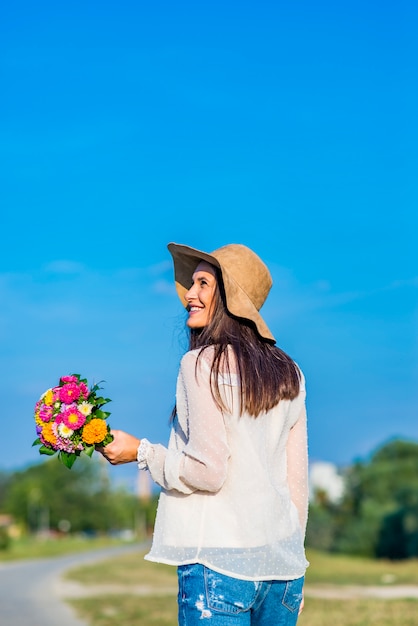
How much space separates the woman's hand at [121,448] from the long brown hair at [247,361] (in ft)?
1.21

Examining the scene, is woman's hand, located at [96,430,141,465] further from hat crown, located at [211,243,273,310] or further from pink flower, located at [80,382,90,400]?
hat crown, located at [211,243,273,310]

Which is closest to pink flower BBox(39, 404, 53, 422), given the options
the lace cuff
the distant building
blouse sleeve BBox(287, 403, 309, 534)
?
the lace cuff

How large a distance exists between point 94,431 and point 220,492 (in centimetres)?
54

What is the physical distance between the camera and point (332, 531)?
3619 centimetres

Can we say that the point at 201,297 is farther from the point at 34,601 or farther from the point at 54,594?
the point at 54,594

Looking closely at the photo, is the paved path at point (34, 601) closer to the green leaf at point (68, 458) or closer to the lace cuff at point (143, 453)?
the green leaf at point (68, 458)

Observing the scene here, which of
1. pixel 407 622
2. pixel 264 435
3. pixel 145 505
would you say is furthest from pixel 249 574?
pixel 145 505

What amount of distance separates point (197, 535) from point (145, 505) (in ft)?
362

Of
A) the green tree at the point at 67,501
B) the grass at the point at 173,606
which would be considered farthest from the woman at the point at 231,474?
the green tree at the point at 67,501

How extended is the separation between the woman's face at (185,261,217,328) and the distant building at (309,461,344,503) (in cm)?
4019

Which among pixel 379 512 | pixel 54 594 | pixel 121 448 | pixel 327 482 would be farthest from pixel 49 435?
A: pixel 327 482

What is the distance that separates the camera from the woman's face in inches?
127

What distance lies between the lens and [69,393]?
338 cm

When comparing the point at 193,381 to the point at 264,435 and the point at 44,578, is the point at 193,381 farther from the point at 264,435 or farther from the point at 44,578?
the point at 44,578
